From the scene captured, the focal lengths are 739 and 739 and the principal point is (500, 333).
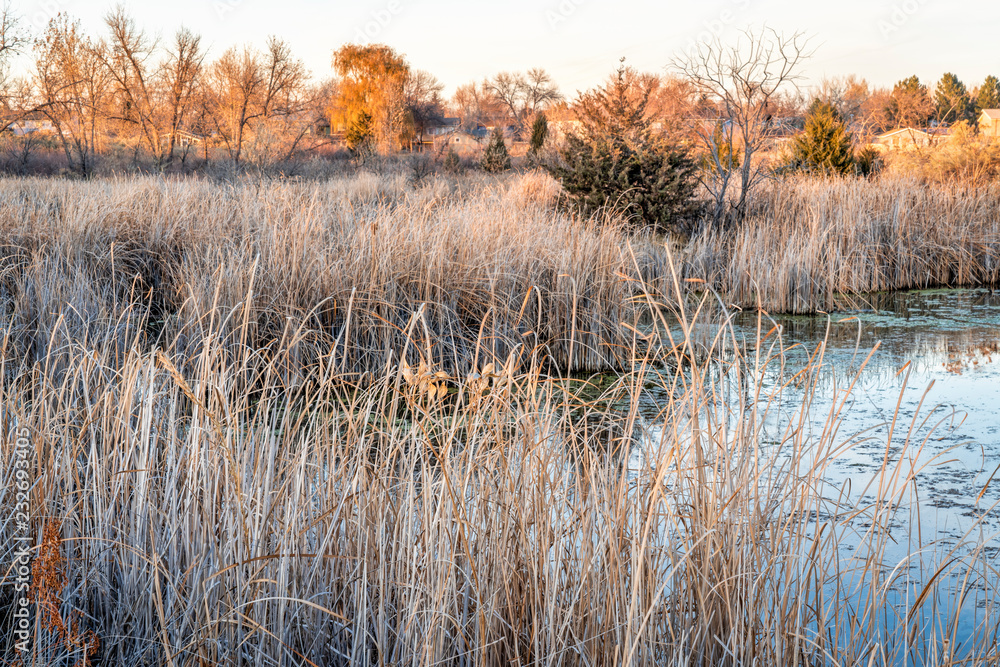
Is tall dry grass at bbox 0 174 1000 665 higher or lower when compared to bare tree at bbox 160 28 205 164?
lower

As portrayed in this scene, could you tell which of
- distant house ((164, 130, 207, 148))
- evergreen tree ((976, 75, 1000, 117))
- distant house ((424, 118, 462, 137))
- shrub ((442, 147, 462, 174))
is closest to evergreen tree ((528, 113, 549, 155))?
shrub ((442, 147, 462, 174))

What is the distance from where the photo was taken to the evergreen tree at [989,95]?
59.7 m

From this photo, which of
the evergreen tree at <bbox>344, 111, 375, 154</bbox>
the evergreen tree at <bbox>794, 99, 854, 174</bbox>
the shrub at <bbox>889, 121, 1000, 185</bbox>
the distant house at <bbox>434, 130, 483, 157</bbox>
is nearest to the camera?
the shrub at <bbox>889, 121, 1000, 185</bbox>

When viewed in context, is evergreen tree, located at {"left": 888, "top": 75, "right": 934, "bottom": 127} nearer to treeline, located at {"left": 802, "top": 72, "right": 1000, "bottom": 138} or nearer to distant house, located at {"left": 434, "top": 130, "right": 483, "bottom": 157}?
treeline, located at {"left": 802, "top": 72, "right": 1000, "bottom": 138}

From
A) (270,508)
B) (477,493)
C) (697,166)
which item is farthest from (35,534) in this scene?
(697,166)

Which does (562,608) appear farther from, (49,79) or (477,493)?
(49,79)

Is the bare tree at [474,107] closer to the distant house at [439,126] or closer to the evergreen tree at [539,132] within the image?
the distant house at [439,126]

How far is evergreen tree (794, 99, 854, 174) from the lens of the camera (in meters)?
13.9

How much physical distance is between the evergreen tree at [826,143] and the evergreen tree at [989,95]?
5637 centimetres

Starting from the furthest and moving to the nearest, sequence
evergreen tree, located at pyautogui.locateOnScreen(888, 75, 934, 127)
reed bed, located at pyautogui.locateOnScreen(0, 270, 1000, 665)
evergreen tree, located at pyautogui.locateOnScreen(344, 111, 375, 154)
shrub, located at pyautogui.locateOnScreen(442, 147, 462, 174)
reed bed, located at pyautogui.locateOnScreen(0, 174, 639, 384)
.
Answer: evergreen tree, located at pyautogui.locateOnScreen(344, 111, 375, 154) → evergreen tree, located at pyautogui.locateOnScreen(888, 75, 934, 127) → shrub, located at pyautogui.locateOnScreen(442, 147, 462, 174) → reed bed, located at pyautogui.locateOnScreen(0, 174, 639, 384) → reed bed, located at pyautogui.locateOnScreen(0, 270, 1000, 665)

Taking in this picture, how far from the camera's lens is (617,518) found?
1619 millimetres

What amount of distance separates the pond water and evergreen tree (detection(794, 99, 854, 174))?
739cm

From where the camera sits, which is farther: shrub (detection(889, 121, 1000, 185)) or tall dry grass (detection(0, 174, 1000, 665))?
shrub (detection(889, 121, 1000, 185))

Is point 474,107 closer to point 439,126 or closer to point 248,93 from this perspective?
point 439,126
